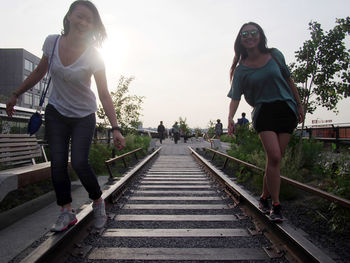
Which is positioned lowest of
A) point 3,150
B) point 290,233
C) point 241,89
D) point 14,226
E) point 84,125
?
point 14,226

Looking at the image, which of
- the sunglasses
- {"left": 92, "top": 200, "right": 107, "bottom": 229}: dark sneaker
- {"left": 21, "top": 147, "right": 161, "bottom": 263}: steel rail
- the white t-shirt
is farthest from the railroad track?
the sunglasses

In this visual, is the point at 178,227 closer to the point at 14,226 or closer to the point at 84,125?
the point at 84,125

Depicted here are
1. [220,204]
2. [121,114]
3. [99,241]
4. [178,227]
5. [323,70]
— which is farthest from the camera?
[121,114]

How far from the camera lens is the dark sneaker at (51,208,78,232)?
8.45 feet

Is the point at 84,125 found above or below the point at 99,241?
above

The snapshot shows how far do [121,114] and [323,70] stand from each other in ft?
31.8

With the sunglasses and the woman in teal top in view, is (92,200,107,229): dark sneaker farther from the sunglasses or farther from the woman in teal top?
the sunglasses

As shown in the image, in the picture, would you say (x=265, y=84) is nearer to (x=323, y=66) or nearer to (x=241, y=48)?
(x=241, y=48)

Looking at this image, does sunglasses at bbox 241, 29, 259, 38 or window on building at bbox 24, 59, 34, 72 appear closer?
sunglasses at bbox 241, 29, 259, 38

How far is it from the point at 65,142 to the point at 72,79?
1.78 ft

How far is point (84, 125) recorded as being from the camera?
2.55 metres

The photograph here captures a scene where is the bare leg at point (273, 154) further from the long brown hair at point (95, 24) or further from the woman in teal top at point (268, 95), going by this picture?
the long brown hair at point (95, 24)

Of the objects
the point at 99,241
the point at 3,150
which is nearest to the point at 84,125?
the point at 99,241

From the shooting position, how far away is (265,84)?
291 centimetres
